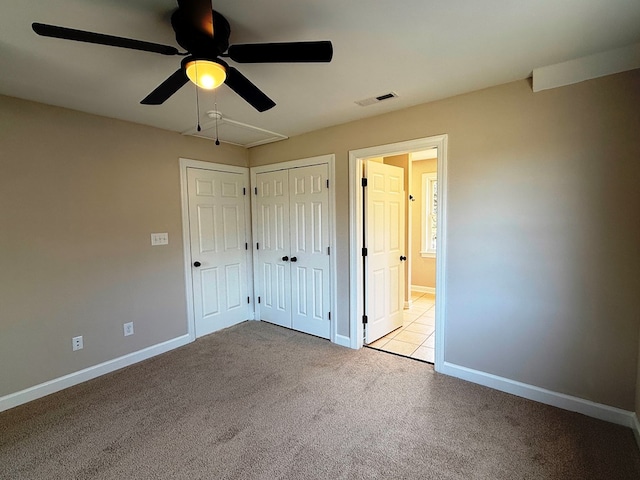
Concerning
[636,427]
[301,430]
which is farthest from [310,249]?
[636,427]

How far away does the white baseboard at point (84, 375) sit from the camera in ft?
7.82

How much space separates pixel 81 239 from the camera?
270 centimetres

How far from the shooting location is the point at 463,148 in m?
2.48

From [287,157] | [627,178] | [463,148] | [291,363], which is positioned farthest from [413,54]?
[291,363]

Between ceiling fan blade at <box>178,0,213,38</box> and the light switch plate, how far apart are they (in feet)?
7.88

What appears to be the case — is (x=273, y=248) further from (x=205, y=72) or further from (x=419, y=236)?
(x=419, y=236)

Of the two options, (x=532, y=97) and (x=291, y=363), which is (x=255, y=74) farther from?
(x=291, y=363)

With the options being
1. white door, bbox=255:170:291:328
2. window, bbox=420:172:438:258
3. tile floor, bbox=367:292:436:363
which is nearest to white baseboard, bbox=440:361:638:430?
tile floor, bbox=367:292:436:363

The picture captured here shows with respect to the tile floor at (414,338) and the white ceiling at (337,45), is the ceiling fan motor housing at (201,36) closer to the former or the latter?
the white ceiling at (337,45)

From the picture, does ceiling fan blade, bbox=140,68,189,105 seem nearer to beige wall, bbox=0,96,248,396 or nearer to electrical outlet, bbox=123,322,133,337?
beige wall, bbox=0,96,248,396

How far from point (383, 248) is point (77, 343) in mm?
3048

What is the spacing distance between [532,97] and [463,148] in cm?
53

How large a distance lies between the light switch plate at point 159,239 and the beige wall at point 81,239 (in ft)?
0.16

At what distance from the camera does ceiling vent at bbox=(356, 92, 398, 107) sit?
8.05ft
